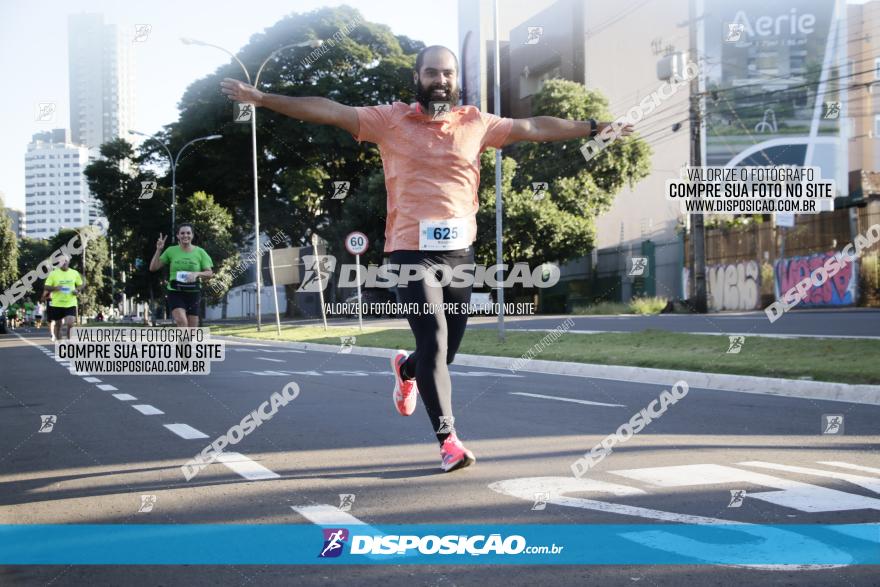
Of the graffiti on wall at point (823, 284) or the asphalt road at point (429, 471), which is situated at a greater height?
the graffiti on wall at point (823, 284)

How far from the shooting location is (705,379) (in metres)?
10.9

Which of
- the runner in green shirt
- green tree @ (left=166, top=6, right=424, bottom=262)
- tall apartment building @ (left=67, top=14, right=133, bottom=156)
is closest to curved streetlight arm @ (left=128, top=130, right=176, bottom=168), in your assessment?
green tree @ (left=166, top=6, right=424, bottom=262)

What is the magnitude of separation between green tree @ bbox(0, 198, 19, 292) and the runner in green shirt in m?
59.6

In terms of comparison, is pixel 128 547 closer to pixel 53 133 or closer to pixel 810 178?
pixel 810 178

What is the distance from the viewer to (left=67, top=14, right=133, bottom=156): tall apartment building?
55750 millimetres

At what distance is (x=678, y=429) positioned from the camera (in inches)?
262

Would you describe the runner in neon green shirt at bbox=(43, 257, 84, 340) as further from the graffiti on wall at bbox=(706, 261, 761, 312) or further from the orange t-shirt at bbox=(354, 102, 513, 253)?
the graffiti on wall at bbox=(706, 261, 761, 312)

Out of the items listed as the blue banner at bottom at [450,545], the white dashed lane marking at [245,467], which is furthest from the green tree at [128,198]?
the blue banner at bottom at [450,545]

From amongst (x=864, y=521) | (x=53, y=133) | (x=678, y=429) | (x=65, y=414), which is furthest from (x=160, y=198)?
(x=864, y=521)

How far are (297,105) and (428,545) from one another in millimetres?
2298

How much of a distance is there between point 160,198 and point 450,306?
41.8 m

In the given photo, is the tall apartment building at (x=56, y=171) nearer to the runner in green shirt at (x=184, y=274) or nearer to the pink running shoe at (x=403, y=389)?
the runner in green shirt at (x=184, y=274)

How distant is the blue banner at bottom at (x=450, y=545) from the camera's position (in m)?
3.19

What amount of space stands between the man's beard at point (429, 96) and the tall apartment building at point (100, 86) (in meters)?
50.9
